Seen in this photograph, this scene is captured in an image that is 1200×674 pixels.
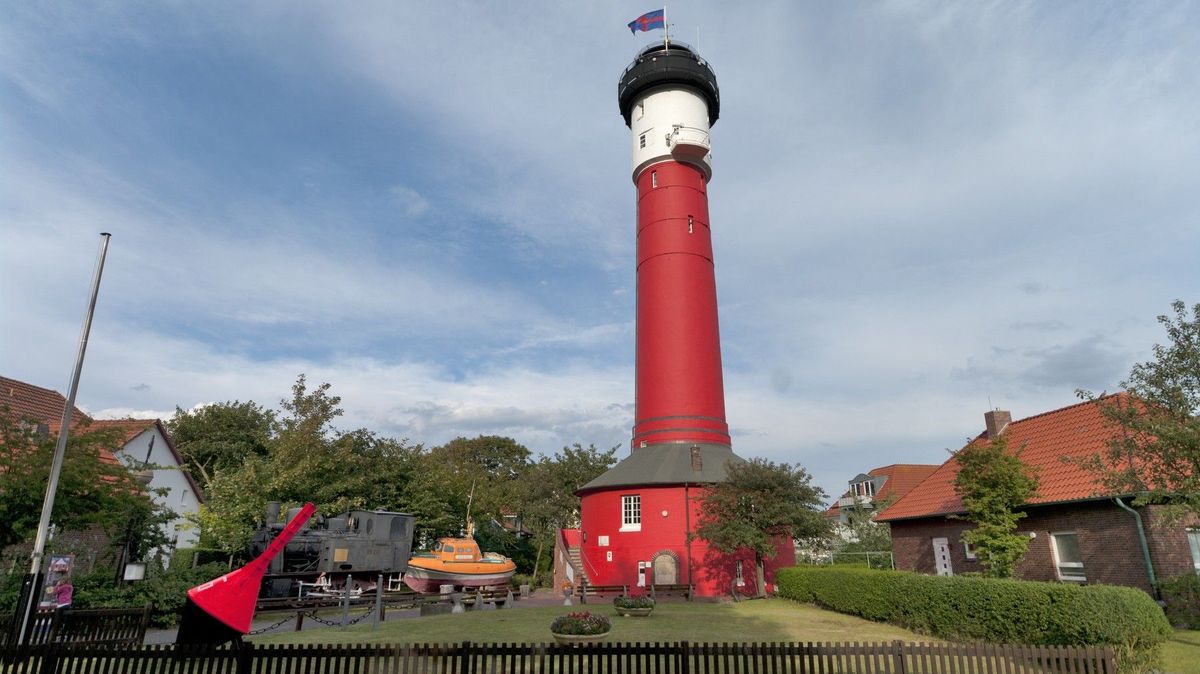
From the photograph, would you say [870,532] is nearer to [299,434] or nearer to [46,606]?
[299,434]

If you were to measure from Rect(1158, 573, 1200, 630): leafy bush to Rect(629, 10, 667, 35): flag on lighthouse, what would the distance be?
105 feet

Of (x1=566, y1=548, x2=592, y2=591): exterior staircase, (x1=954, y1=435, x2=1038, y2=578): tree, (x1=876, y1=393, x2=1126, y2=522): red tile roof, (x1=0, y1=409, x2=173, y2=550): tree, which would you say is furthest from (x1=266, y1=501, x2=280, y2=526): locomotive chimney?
(x1=876, y1=393, x2=1126, y2=522): red tile roof

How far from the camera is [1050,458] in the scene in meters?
21.5

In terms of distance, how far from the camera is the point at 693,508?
2770 cm

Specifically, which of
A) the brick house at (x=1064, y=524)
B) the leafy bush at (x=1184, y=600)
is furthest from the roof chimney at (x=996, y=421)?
the leafy bush at (x=1184, y=600)

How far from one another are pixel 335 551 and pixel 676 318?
1790cm

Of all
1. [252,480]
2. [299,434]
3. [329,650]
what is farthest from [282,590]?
[329,650]

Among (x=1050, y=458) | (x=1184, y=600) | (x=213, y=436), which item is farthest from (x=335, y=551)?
(x=213, y=436)

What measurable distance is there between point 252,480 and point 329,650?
18.4m

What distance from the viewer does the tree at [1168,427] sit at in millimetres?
12617

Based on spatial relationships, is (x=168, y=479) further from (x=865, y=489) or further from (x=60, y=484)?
(x=865, y=489)

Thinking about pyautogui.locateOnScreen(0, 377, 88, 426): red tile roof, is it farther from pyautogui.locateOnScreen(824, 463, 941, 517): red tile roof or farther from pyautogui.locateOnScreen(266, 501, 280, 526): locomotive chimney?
pyautogui.locateOnScreen(824, 463, 941, 517): red tile roof

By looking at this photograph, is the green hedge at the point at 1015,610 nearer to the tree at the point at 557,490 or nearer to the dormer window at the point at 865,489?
the tree at the point at 557,490

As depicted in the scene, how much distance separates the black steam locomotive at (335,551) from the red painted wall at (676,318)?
12.0m
